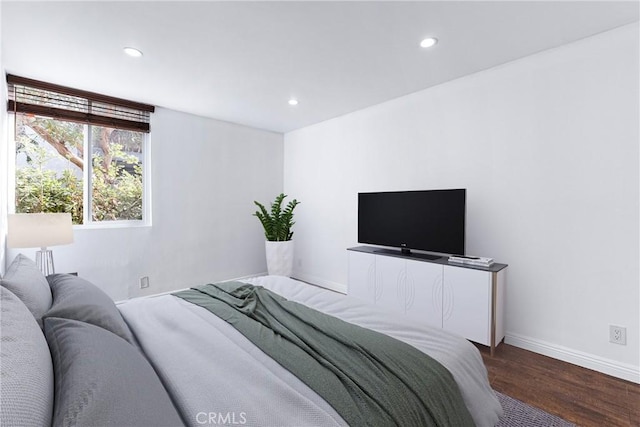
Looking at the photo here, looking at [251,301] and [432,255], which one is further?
[432,255]

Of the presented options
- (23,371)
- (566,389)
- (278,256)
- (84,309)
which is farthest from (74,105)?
(566,389)

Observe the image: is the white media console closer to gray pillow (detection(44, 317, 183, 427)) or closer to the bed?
the bed

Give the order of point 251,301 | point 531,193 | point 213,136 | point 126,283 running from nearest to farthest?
point 251,301, point 531,193, point 126,283, point 213,136

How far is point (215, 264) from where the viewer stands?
14.4 ft

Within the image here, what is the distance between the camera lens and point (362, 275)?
348cm

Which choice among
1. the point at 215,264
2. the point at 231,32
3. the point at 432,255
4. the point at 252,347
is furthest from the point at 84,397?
the point at 215,264

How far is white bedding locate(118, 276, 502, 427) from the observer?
37.7 inches

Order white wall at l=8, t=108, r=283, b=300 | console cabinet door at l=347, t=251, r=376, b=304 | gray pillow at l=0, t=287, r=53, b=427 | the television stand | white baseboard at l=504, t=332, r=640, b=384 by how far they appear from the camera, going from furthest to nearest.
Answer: white wall at l=8, t=108, r=283, b=300, console cabinet door at l=347, t=251, r=376, b=304, the television stand, white baseboard at l=504, t=332, r=640, b=384, gray pillow at l=0, t=287, r=53, b=427

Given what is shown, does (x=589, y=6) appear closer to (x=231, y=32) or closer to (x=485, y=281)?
(x=485, y=281)

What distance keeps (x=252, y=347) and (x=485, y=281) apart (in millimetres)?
2016

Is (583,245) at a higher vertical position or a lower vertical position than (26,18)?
lower

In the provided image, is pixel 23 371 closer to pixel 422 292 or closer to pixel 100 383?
pixel 100 383

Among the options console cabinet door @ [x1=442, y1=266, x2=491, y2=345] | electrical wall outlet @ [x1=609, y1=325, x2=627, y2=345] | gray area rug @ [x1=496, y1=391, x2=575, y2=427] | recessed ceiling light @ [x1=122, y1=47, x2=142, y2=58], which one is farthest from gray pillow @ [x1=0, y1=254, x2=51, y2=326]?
electrical wall outlet @ [x1=609, y1=325, x2=627, y2=345]

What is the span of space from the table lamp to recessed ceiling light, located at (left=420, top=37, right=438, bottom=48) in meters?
3.18
